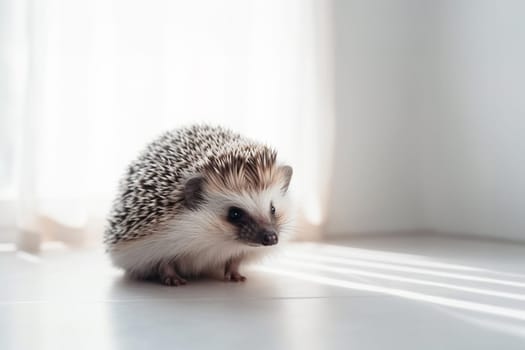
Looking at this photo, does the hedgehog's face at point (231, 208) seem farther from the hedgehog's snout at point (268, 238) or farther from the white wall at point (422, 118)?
the white wall at point (422, 118)

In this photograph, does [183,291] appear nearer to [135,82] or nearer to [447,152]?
[135,82]

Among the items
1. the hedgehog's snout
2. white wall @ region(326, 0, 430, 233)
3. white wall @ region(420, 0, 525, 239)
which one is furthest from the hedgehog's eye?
white wall @ region(420, 0, 525, 239)

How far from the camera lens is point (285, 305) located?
59.1 inches

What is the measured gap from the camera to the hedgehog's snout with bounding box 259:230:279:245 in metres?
1.65

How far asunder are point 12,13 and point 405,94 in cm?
192

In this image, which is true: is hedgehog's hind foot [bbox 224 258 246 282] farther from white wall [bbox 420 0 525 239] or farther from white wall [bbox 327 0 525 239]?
white wall [bbox 420 0 525 239]

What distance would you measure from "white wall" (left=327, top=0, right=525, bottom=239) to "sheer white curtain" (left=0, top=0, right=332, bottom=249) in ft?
0.74

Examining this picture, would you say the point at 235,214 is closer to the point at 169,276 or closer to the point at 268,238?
the point at 268,238

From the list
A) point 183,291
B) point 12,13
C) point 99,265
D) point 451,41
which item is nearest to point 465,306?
point 183,291

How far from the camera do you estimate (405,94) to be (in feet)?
10.4

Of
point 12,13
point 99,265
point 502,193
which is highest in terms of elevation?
point 12,13

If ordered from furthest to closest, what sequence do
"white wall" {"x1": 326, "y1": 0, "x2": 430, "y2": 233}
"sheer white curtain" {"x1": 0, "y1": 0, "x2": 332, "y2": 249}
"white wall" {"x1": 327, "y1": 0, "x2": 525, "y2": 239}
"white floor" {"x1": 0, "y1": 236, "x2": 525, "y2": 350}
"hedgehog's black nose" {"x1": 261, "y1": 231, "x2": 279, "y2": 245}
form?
1. "white wall" {"x1": 326, "y1": 0, "x2": 430, "y2": 233}
2. "white wall" {"x1": 327, "y1": 0, "x2": 525, "y2": 239}
3. "sheer white curtain" {"x1": 0, "y1": 0, "x2": 332, "y2": 249}
4. "hedgehog's black nose" {"x1": 261, "y1": 231, "x2": 279, "y2": 245}
5. "white floor" {"x1": 0, "y1": 236, "x2": 525, "y2": 350}

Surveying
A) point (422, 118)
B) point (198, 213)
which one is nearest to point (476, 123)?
point (422, 118)

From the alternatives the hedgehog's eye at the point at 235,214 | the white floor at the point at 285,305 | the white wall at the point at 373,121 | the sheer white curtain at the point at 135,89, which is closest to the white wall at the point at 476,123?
the white wall at the point at 373,121
